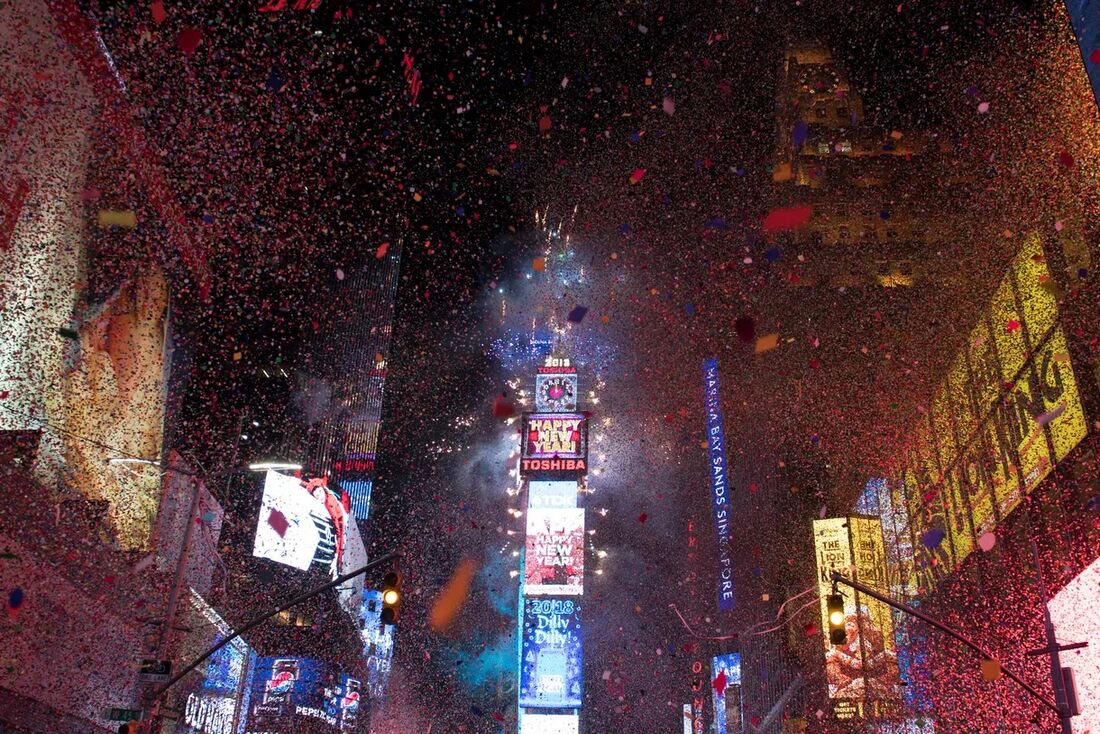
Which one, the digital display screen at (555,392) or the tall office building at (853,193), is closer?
the digital display screen at (555,392)

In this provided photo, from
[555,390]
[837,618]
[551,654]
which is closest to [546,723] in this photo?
[551,654]

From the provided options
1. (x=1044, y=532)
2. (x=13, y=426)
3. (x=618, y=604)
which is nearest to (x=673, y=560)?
(x=618, y=604)

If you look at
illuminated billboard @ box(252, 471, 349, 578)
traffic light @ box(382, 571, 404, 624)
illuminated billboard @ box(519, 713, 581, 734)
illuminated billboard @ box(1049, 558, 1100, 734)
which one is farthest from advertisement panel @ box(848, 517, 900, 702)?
illuminated billboard @ box(519, 713, 581, 734)

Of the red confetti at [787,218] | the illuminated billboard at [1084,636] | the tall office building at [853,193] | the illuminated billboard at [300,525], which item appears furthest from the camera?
the red confetti at [787,218]

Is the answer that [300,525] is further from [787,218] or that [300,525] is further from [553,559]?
[787,218]

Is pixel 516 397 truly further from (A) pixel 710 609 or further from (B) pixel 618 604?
(A) pixel 710 609

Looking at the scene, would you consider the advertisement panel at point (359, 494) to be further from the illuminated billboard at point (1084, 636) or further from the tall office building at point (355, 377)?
the illuminated billboard at point (1084, 636)

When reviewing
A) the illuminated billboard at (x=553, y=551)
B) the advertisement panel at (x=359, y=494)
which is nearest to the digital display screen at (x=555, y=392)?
the illuminated billboard at (x=553, y=551)
